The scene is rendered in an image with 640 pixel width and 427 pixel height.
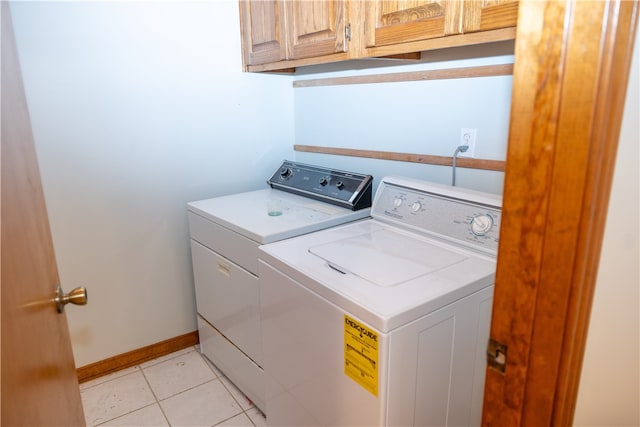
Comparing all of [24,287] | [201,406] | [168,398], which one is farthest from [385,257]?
[168,398]

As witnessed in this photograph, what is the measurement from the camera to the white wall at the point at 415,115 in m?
1.58

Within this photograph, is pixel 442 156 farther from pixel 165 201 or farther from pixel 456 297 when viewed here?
pixel 165 201

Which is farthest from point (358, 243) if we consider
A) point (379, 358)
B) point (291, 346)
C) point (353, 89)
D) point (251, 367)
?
point (353, 89)

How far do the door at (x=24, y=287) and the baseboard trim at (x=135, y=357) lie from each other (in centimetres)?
131

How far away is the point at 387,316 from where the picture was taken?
1051mm

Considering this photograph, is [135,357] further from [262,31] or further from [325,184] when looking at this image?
[262,31]

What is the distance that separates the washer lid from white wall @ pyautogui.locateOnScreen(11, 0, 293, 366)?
3.55ft

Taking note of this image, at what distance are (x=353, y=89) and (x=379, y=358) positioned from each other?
1.45 meters

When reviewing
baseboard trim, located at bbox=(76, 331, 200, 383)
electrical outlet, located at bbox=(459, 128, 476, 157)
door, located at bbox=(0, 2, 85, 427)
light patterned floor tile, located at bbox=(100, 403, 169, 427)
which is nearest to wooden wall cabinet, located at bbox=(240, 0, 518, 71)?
electrical outlet, located at bbox=(459, 128, 476, 157)

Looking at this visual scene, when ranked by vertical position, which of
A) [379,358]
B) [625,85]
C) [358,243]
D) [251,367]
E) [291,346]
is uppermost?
[625,85]

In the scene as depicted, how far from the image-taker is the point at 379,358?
1.07 m

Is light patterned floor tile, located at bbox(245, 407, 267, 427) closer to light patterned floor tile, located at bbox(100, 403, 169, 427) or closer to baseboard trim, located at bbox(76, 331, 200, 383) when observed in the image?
light patterned floor tile, located at bbox(100, 403, 169, 427)

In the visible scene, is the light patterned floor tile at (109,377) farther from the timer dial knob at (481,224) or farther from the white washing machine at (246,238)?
the timer dial knob at (481,224)

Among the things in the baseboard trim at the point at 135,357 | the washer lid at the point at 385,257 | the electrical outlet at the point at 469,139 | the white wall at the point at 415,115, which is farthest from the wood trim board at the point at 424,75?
the baseboard trim at the point at 135,357
